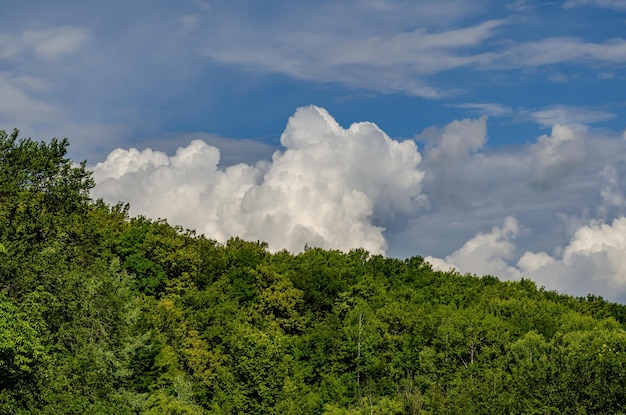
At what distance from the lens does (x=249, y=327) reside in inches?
4131

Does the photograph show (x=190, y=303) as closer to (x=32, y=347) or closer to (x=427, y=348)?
(x=427, y=348)

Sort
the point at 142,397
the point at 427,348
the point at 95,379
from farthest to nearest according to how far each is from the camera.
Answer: the point at 427,348 < the point at 142,397 < the point at 95,379

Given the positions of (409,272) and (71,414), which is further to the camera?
(409,272)

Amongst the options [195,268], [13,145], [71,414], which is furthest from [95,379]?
[195,268]

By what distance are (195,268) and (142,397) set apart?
48.8m

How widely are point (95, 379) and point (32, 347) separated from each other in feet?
34.9

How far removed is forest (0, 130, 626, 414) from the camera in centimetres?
4744

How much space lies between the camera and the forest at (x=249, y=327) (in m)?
47.4

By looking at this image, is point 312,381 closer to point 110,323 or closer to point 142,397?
point 142,397

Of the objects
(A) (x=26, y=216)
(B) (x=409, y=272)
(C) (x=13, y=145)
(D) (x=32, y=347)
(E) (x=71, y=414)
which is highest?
(B) (x=409, y=272)

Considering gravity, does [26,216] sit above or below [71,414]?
above

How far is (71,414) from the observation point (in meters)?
44.3

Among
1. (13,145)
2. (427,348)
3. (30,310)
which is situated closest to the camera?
(30,310)

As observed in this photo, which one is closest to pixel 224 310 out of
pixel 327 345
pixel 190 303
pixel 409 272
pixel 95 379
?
pixel 190 303
